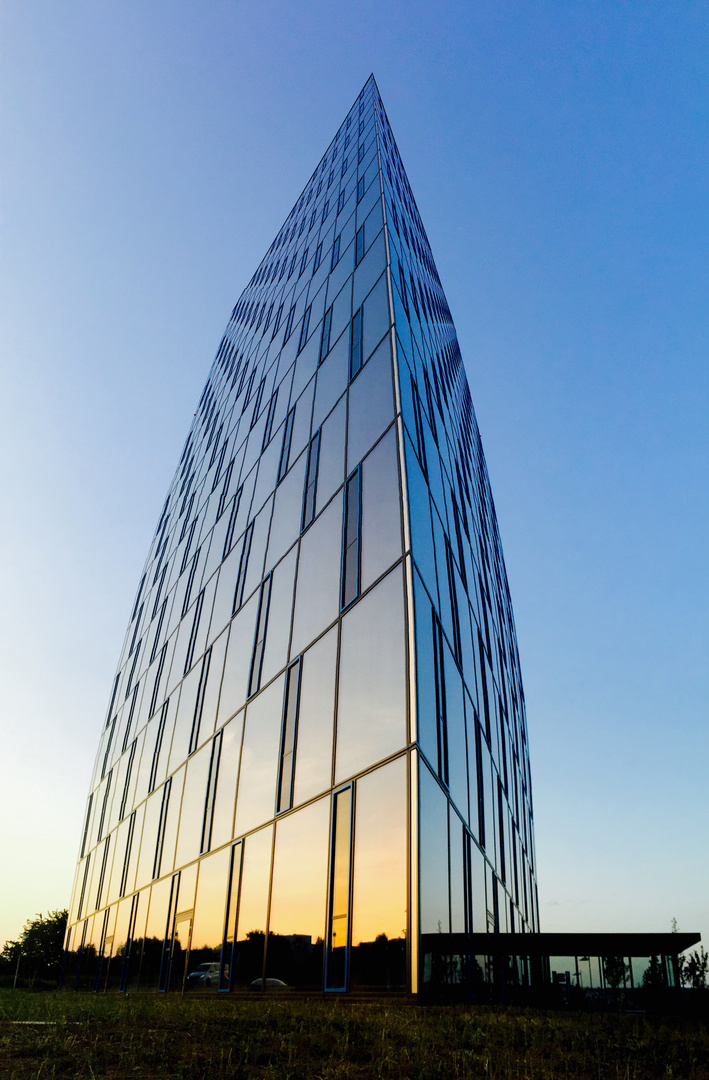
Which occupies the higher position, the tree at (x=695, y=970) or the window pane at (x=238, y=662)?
the window pane at (x=238, y=662)

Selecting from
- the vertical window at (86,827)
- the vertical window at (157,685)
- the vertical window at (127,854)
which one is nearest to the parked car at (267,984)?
the vertical window at (127,854)

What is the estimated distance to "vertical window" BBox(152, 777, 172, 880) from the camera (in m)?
20.8

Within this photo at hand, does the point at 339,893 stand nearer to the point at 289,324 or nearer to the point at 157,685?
the point at 157,685

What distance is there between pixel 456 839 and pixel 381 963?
3.27 m

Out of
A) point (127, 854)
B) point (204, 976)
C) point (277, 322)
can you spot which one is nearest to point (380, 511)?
point (204, 976)

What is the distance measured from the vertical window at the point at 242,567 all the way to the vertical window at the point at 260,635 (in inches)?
84.3

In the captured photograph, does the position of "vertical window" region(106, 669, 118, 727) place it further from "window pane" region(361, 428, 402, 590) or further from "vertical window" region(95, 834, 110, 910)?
"window pane" region(361, 428, 402, 590)

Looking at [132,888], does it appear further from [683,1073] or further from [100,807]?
[683,1073]

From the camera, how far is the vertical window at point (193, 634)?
950 inches

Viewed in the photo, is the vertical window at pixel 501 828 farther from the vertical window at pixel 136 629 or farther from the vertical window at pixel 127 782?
the vertical window at pixel 136 629

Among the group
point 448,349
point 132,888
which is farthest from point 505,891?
point 448,349

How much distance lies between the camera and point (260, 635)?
Answer: 17.5m

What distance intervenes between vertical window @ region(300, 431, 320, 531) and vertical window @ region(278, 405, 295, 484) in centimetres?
187

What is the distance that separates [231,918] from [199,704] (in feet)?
26.4
